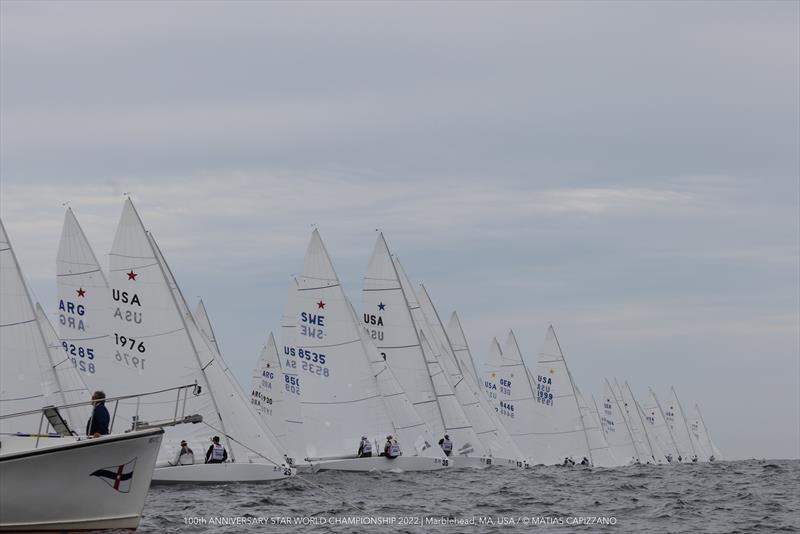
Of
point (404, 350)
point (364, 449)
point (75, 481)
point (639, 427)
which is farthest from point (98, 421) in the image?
point (639, 427)

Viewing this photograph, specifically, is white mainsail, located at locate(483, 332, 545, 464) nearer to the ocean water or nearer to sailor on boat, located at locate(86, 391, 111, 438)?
the ocean water

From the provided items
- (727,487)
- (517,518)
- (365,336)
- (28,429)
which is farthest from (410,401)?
(517,518)

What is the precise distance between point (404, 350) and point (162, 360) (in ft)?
51.8

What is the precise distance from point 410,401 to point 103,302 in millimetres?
14537

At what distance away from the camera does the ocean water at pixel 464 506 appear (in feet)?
80.7

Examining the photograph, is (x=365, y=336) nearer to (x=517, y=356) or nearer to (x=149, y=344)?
(x=149, y=344)

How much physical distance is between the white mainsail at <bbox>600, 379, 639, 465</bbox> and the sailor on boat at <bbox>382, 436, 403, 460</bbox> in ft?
129

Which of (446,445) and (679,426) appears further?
(679,426)

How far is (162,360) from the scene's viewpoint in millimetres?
37094

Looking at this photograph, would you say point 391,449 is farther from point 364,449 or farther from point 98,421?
point 98,421

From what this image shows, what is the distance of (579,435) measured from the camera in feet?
216

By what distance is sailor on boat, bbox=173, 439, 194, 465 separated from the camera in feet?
116

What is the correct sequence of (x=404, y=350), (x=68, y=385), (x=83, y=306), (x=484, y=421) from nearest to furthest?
(x=68, y=385) < (x=83, y=306) < (x=404, y=350) < (x=484, y=421)

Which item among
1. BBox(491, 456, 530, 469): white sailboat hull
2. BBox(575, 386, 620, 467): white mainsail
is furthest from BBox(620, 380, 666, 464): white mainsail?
BBox(491, 456, 530, 469): white sailboat hull
